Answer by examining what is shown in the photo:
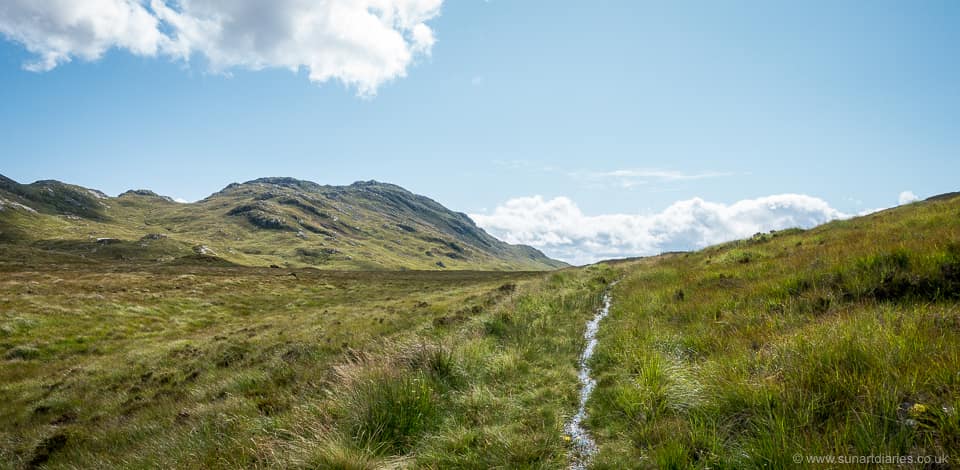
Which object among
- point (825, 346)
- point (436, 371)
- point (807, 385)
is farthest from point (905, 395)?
point (436, 371)

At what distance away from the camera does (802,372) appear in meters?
4.56

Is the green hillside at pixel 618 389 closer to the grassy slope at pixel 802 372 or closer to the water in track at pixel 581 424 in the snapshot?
the grassy slope at pixel 802 372

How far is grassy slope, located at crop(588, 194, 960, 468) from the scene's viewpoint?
367 centimetres

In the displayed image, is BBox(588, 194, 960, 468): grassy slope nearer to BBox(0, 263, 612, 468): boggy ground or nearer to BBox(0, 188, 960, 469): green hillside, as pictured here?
BBox(0, 188, 960, 469): green hillside

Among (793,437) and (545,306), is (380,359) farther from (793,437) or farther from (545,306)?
(545,306)

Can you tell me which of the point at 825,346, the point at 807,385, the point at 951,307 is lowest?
the point at 807,385

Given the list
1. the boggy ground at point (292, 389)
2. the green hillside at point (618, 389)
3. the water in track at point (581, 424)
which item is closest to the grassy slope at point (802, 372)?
the green hillside at point (618, 389)

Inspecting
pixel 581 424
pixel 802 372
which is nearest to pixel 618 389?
pixel 581 424

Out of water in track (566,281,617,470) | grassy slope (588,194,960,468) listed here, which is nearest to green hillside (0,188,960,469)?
grassy slope (588,194,960,468)

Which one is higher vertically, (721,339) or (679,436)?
(721,339)

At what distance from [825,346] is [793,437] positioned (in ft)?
6.08

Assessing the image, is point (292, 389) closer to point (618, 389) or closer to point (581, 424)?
point (581, 424)

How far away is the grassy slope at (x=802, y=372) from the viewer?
12.0ft

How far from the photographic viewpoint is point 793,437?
378 centimetres
